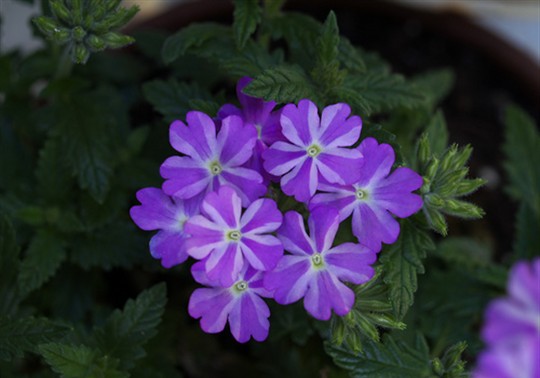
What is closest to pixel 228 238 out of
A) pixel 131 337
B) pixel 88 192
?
pixel 131 337

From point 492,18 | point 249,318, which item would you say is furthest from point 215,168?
point 492,18

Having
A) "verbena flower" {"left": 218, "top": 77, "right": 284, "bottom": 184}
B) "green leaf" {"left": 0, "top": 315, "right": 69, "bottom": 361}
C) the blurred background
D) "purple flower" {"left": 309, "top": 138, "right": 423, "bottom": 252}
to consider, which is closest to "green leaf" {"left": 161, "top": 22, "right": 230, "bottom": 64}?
"verbena flower" {"left": 218, "top": 77, "right": 284, "bottom": 184}

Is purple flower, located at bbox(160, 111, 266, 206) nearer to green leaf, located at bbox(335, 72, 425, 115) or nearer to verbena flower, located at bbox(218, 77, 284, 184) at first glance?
verbena flower, located at bbox(218, 77, 284, 184)

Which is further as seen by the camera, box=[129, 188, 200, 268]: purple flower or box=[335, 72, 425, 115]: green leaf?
box=[335, 72, 425, 115]: green leaf

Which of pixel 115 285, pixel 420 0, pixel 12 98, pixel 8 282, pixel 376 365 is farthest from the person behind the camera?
pixel 420 0

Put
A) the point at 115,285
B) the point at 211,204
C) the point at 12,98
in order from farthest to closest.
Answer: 1. the point at 115,285
2. the point at 12,98
3. the point at 211,204

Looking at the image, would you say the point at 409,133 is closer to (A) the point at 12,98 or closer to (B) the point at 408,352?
(B) the point at 408,352
